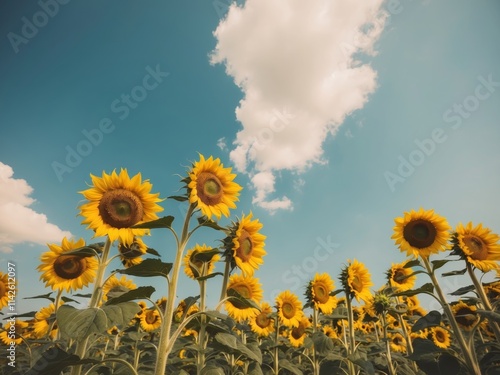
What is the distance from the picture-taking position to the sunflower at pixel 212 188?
3252 millimetres

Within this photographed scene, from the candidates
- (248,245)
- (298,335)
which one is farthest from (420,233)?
(298,335)

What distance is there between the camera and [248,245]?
4.26m

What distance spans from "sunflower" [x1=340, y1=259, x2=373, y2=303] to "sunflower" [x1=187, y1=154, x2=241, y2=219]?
3967 millimetres

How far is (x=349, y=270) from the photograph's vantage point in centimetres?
651

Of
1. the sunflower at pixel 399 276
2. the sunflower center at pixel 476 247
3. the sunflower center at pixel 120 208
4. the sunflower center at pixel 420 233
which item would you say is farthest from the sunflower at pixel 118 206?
the sunflower at pixel 399 276

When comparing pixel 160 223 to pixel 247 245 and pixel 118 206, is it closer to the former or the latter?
pixel 118 206

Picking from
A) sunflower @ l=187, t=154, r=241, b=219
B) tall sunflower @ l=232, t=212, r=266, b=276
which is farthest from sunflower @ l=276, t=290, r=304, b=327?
sunflower @ l=187, t=154, r=241, b=219

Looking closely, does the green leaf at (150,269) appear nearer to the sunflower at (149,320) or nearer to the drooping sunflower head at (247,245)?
the drooping sunflower head at (247,245)

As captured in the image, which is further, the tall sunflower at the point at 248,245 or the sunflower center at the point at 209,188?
the tall sunflower at the point at 248,245

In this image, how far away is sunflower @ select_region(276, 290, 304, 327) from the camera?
23.8 feet

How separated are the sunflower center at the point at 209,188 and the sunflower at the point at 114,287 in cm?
132

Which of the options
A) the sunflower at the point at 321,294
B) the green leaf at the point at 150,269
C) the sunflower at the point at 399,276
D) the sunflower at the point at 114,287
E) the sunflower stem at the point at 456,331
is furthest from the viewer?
the sunflower at the point at 399,276

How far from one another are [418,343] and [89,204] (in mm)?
4980

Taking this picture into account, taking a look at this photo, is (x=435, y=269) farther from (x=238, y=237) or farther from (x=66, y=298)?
(x=66, y=298)
